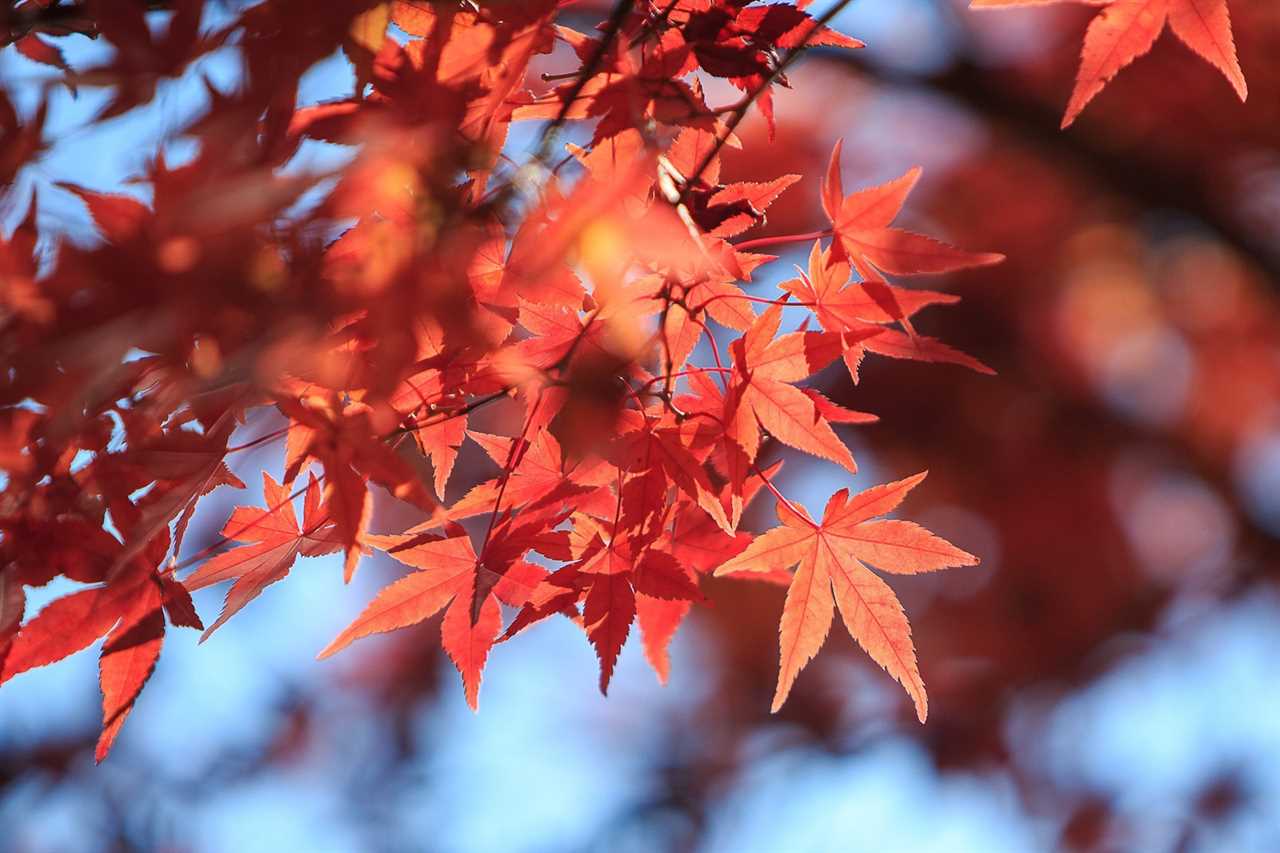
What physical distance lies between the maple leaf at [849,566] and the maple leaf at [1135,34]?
36 centimetres

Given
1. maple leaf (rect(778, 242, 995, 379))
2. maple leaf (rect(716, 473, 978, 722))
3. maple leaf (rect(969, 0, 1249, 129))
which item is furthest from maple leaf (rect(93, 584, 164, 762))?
maple leaf (rect(969, 0, 1249, 129))

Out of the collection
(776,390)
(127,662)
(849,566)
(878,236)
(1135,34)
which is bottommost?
(127,662)

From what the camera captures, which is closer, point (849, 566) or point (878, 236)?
point (878, 236)

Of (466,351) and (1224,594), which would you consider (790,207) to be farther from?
(466,351)

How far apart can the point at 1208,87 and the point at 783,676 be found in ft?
15.5

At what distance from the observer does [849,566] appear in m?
0.88

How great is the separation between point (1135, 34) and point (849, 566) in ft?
1.69

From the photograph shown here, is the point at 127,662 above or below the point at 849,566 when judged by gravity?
below

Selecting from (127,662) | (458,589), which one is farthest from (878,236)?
(127,662)

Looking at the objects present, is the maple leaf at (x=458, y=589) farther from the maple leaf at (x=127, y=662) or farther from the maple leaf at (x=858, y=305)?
the maple leaf at (x=858, y=305)

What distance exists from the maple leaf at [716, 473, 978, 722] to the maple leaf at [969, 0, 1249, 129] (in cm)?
36

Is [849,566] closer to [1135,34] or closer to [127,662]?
[1135,34]

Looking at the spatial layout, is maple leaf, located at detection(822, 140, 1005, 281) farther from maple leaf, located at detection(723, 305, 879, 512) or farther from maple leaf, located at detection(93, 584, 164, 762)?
maple leaf, located at detection(93, 584, 164, 762)

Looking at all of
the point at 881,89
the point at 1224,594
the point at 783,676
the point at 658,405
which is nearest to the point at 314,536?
the point at 658,405
